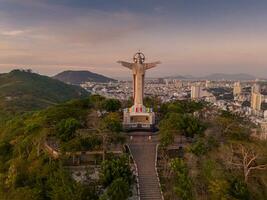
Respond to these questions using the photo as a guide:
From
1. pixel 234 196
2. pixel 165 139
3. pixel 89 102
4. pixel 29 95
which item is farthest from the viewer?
pixel 29 95

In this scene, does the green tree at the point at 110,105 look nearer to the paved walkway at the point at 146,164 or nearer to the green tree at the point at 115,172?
the paved walkway at the point at 146,164

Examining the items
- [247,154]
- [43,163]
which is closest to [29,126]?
[43,163]

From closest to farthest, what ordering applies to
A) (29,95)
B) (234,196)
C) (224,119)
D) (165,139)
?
(234,196)
(165,139)
(224,119)
(29,95)

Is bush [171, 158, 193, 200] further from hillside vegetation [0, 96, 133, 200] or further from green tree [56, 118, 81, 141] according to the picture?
green tree [56, 118, 81, 141]

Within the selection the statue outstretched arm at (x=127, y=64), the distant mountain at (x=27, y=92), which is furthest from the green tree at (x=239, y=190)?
the distant mountain at (x=27, y=92)

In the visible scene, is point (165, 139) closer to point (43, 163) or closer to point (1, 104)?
point (43, 163)

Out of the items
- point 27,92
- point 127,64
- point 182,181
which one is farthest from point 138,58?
point 27,92

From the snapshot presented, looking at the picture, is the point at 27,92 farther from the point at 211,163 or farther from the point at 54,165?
the point at 211,163
